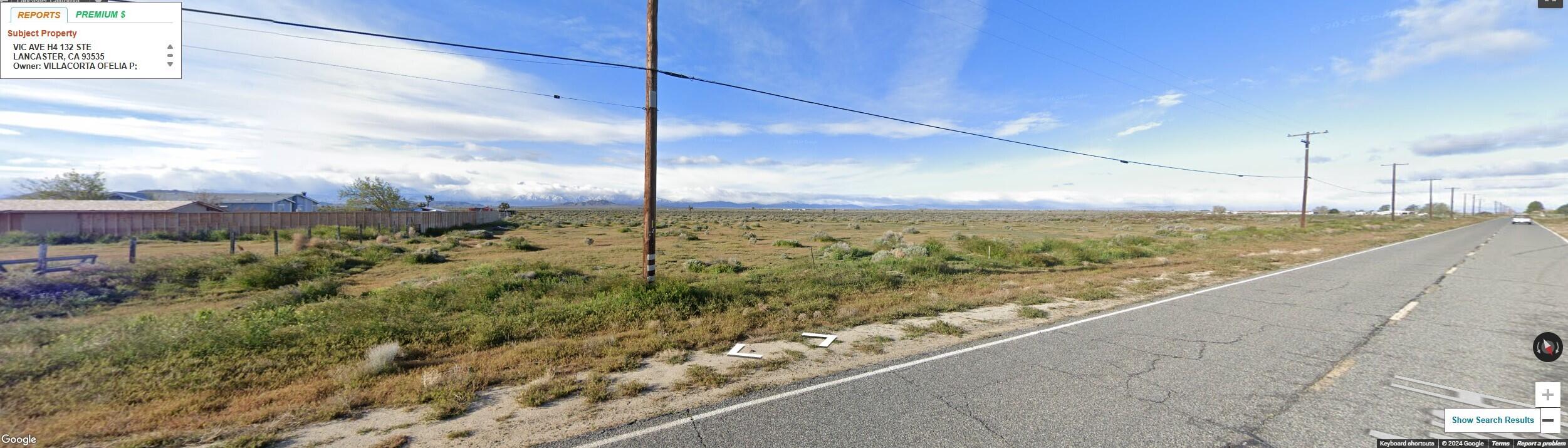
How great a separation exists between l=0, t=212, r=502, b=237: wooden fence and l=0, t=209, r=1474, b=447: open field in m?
27.5

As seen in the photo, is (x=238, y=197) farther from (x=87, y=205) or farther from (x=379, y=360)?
(x=379, y=360)

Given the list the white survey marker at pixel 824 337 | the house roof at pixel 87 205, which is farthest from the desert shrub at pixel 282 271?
the house roof at pixel 87 205

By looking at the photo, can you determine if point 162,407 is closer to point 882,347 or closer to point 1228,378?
point 882,347

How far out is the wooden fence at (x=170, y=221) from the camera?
3247 centimetres

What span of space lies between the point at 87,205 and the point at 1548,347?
75445mm

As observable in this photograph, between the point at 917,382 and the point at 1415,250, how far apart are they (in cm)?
3177

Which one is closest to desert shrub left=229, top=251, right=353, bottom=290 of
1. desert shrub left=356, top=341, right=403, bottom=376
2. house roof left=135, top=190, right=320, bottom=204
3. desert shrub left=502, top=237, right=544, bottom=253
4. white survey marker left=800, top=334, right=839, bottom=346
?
desert shrub left=502, top=237, right=544, bottom=253

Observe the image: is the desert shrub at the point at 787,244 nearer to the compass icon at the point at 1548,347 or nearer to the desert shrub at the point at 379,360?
the desert shrub at the point at 379,360

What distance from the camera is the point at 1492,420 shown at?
393 centimetres

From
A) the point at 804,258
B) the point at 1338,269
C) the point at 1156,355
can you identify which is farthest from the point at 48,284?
the point at 1338,269

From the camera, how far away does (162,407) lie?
4523mm

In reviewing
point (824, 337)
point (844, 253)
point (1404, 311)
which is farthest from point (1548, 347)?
point (844, 253)

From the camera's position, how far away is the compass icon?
564cm

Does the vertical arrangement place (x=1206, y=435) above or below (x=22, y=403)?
above
